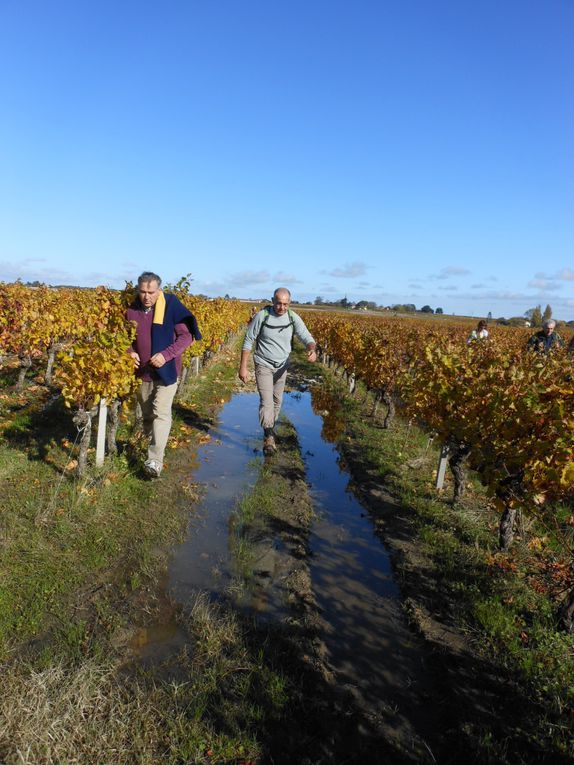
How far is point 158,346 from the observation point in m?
5.69

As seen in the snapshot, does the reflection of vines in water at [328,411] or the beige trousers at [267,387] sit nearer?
the beige trousers at [267,387]

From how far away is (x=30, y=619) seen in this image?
3.36 metres

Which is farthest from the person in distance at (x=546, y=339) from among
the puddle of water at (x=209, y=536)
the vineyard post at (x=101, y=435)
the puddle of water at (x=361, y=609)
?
the vineyard post at (x=101, y=435)

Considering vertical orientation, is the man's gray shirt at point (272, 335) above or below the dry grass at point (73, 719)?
above

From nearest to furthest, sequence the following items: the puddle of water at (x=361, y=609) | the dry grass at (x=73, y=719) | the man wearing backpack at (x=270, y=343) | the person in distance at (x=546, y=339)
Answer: the dry grass at (x=73, y=719) → the puddle of water at (x=361, y=609) → the man wearing backpack at (x=270, y=343) → the person in distance at (x=546, y=339)

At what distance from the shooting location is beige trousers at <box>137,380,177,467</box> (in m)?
5.81

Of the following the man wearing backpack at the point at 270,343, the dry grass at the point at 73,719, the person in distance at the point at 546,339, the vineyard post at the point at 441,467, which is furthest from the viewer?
the person in distance at the point at 546,339

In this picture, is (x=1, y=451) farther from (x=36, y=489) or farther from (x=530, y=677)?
(x=530, y=677)

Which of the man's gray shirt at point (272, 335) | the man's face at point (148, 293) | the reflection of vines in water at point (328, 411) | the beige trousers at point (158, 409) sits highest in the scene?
the man's face at point (148, 293)

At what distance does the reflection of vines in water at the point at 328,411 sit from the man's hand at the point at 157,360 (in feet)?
16.1

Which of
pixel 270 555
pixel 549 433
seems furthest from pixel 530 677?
pixel 270 555

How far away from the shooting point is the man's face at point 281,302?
6.83 m

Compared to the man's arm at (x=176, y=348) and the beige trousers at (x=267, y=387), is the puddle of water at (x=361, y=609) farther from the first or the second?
the man's arm at (x=176, y=348)

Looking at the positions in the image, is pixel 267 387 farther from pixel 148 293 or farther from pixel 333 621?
pixel 333 621
